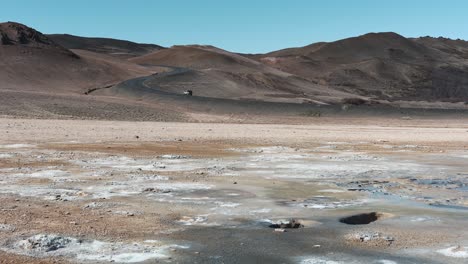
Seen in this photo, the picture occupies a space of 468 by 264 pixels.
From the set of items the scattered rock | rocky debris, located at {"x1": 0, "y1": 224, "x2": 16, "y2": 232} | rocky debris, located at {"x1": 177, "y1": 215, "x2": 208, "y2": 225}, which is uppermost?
the scattered rock

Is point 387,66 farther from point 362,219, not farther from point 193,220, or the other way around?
point 193,220

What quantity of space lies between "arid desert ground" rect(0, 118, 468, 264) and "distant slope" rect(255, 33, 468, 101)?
8942 cm

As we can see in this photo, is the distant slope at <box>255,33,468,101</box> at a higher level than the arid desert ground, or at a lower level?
higher

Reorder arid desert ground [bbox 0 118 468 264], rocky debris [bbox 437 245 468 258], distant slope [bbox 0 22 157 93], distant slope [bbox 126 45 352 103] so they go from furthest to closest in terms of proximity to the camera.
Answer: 1. distant slope [bbox 0 22 157 93]
2. distant slope [bbox 126 45 352 103]
3. arid desert ground [bbox 0 118 468 264]
4. rocky debris [bbox 437 245 468 258]

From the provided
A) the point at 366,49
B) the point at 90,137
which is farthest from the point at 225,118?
the point at 366,49

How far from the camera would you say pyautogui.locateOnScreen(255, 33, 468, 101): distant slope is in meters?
124

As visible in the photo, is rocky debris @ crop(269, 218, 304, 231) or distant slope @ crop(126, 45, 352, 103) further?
distant slope @ crop(126, 45, 352, 103)

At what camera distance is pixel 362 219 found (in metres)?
11.4

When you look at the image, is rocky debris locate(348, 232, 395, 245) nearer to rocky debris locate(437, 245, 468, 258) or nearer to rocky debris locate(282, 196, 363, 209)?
rocky debris locate(437, 245, 468, 258)

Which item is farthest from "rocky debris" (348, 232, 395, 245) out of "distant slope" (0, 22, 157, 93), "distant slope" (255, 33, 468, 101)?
"distant slope" (255, 33, 468, 101)

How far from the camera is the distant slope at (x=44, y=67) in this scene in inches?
3622

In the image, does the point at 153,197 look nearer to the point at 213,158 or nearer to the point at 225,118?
the point at 213,158

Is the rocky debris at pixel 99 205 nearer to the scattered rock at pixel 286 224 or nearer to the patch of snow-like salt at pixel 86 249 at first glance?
the patch of snow-like salt at pixel 86 249

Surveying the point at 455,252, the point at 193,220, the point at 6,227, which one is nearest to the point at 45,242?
the point at 6,227
